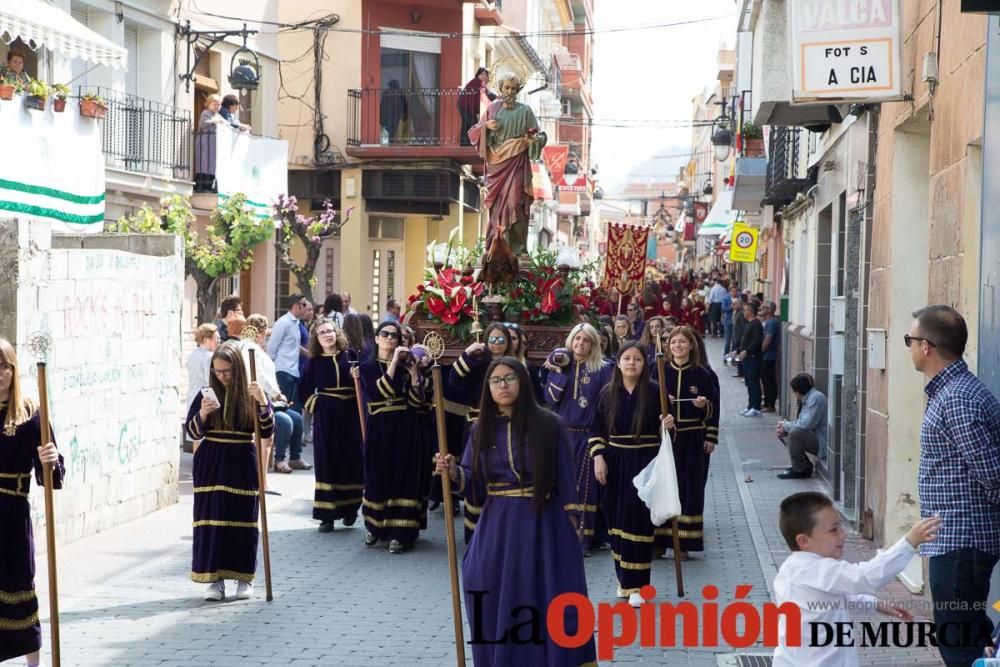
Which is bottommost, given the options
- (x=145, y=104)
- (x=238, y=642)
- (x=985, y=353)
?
(x=238, y=642)

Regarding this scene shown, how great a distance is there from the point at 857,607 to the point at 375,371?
7205 mm

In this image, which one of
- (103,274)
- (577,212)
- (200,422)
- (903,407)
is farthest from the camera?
(577,212)

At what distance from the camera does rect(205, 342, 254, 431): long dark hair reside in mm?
9734

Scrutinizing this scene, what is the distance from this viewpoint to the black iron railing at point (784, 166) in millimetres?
21812

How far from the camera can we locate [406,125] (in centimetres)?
3131

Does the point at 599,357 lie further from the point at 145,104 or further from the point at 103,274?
the point at 145,104

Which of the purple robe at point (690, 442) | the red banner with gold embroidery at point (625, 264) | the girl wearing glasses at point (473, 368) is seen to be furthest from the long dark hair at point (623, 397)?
the red banner with gold embroidery at point (625, 264)

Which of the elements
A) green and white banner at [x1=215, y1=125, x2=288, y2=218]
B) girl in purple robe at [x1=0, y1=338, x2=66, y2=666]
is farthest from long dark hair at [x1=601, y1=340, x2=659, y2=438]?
green and white banner at [x1=215, y1=125, x2=288, y2=218]

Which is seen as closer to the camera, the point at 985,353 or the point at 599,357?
the point at 985,353

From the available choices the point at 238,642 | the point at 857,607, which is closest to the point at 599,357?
the point at 238,642

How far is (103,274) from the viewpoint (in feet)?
40.9

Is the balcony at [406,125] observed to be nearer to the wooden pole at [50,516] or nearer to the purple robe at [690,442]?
the purple robe at [690,442]

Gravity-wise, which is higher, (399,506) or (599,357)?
(599,357)

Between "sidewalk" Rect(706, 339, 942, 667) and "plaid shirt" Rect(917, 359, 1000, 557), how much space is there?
1.76 feet
